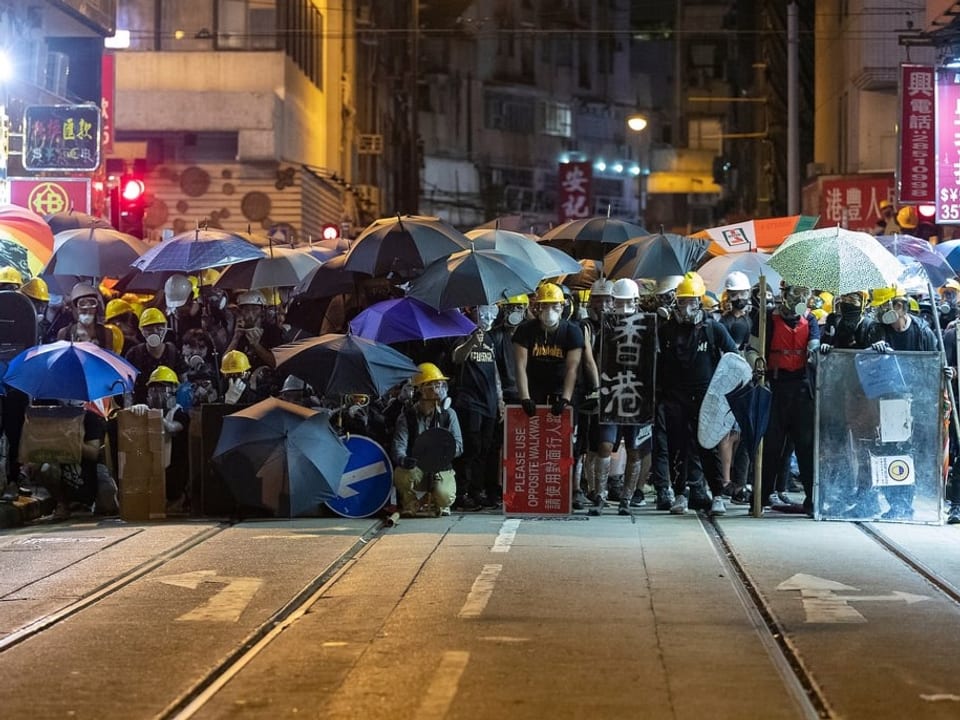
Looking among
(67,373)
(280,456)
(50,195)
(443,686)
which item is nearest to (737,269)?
(280,456)

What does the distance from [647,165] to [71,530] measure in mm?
81893

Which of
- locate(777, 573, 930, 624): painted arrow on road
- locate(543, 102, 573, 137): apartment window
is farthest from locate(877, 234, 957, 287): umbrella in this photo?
locate(543, 102, 573, 137): apartment window

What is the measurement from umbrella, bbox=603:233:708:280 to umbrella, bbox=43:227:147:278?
5.46m

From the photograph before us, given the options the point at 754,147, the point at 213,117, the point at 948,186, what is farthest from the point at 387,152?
the point at 948,186

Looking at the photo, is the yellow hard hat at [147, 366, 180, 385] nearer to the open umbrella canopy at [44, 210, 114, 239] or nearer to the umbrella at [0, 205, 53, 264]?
the umbrella at [0, 205, 53, 264]

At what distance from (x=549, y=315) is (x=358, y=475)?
7.25 feet

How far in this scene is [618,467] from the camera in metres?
15.6

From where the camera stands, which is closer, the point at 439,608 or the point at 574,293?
the point at 439,608

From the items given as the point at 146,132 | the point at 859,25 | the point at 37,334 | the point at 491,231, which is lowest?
the point at 37,334

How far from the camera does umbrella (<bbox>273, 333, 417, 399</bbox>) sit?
13.6 m

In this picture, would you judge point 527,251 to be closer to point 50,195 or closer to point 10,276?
point 10,276

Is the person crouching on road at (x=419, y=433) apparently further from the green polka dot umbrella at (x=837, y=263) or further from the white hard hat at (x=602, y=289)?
the green polka dot umbrella at (x=837, y=263)

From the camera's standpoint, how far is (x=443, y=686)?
7.43m

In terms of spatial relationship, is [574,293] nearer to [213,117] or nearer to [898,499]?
[898,499]
